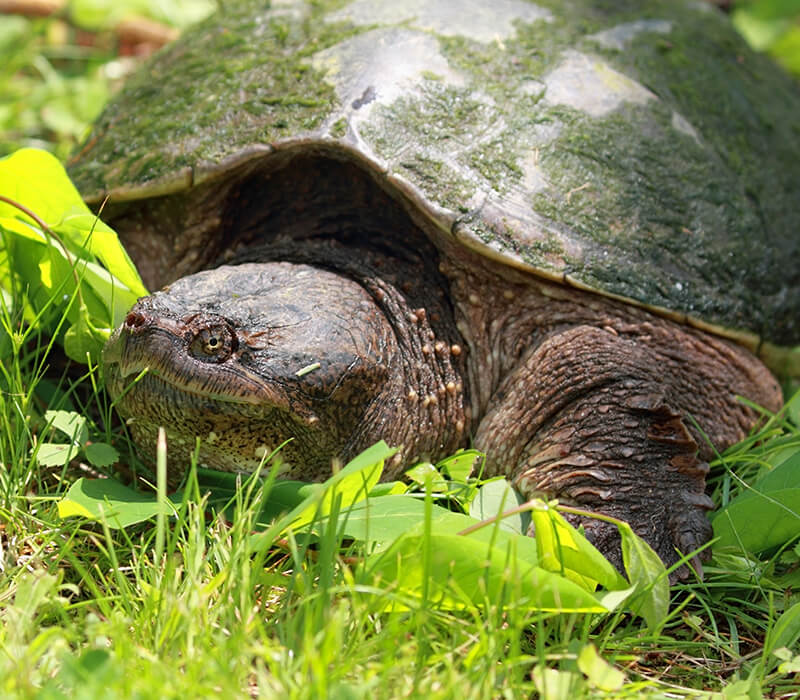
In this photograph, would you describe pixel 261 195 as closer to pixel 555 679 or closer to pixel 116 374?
pixel 116 374

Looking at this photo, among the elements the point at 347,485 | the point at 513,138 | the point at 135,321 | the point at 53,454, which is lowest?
the point at 53,454

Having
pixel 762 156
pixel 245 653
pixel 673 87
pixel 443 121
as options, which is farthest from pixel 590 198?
pixel 245 653

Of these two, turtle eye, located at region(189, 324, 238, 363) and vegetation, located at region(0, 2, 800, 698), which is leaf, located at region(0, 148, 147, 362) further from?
turtle eye, located at region(189, 324, 238, 363)

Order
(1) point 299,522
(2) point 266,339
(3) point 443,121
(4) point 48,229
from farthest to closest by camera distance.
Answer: (3) point 443,121, (4) point 48,229, (2) point 266,339, (1) point 299,522

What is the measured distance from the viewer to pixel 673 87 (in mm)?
3012

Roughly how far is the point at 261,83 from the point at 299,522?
1.46 metres

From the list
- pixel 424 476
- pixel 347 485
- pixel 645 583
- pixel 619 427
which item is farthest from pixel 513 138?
pixel 645 583

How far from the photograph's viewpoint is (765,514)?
84.0 inches

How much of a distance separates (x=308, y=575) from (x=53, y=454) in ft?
2.70

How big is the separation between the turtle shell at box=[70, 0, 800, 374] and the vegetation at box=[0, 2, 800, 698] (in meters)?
0.46

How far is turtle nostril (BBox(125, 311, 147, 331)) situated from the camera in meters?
1.97

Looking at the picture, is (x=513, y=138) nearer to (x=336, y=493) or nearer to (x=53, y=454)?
(x=336, y=493)

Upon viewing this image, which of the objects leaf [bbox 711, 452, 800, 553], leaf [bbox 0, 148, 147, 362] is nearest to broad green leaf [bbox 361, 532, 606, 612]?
leaf [bbox 711, 452, 800, 553]

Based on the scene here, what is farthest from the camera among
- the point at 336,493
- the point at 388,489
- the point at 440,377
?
the point at 440,377
